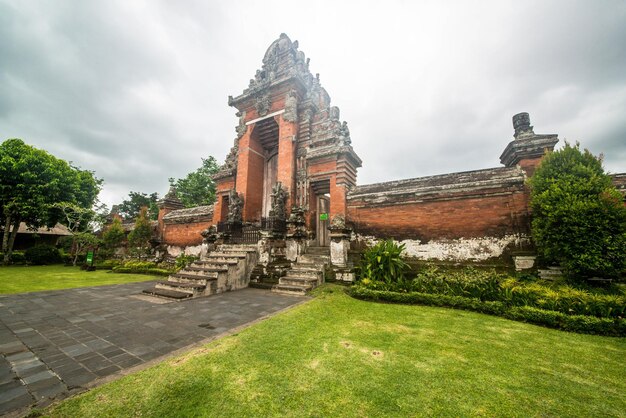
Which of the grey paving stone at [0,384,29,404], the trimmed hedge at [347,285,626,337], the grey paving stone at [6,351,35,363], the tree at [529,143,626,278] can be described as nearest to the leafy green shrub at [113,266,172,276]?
the grey paving stone at [6,351,35,363]

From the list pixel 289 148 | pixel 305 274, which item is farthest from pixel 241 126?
pixel 305 274

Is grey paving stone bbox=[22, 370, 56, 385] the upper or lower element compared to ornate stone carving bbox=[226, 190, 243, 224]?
lower

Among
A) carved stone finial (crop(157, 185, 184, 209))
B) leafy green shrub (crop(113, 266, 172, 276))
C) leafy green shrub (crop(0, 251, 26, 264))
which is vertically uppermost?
carved stone finial (crop(157, 185, 184, 209))

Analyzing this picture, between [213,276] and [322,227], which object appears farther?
[322,227]

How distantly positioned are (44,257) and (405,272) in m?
25.4

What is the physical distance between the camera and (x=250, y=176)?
12602mm

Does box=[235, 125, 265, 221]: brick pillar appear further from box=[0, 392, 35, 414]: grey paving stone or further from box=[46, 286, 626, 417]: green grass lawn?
box=[0, 392, 35, 414]: grey paving stone

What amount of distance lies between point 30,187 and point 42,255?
5124 millimetres

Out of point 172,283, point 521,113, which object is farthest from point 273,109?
point 521,113

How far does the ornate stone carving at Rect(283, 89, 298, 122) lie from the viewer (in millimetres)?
11641

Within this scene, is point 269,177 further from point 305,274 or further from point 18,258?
point 18,258

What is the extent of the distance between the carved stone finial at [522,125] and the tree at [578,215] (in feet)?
5.85

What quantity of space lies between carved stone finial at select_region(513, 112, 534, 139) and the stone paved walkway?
908cm

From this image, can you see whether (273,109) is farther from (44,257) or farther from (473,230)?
(44,257)
